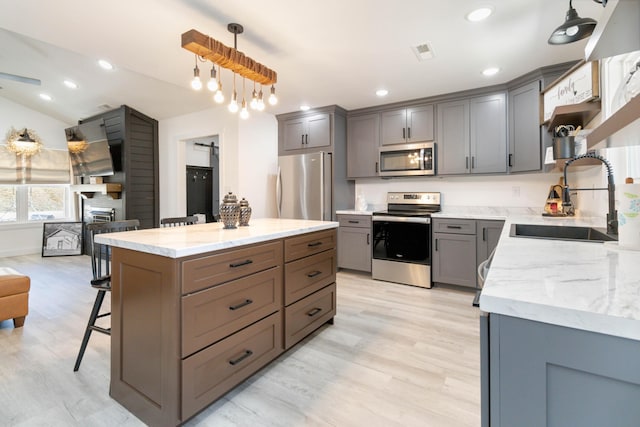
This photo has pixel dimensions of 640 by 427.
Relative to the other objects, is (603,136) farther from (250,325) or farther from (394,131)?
(394,131)

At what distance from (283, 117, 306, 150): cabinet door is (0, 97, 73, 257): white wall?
501 cm

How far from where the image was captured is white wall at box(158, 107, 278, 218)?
4.61m

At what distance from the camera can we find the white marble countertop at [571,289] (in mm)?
538

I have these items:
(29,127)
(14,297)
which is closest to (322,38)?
(14,297)

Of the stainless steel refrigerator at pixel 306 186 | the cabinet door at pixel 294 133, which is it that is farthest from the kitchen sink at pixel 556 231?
the cabinet door at pixel 294 133

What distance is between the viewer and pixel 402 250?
12.7 feet

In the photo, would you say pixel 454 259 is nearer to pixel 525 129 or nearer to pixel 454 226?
pixel 454 226

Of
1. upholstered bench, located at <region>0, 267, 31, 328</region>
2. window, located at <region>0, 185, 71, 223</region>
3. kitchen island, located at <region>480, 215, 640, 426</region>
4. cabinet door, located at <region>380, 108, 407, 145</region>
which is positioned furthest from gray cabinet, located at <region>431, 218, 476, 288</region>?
window, located at <region>0, 185, 71, 223</region>

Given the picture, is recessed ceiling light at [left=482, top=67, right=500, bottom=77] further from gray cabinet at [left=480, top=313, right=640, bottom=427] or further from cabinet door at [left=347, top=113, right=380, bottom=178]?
gray cabinet at [left=480, top=313, right=640, bottom=427]

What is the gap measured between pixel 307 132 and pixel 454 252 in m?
2.59

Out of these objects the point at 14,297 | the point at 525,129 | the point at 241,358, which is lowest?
the point at 241,358

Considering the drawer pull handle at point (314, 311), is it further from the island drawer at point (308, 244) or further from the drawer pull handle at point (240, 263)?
the drawer pull handle at point (240, 263)

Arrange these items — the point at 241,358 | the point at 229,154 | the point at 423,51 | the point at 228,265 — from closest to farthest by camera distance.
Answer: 1. the point at 228,265
2. the point at 241,358
3. the point at 423,51
4. the point at 229,154

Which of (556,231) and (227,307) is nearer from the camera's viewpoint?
(227,307)
